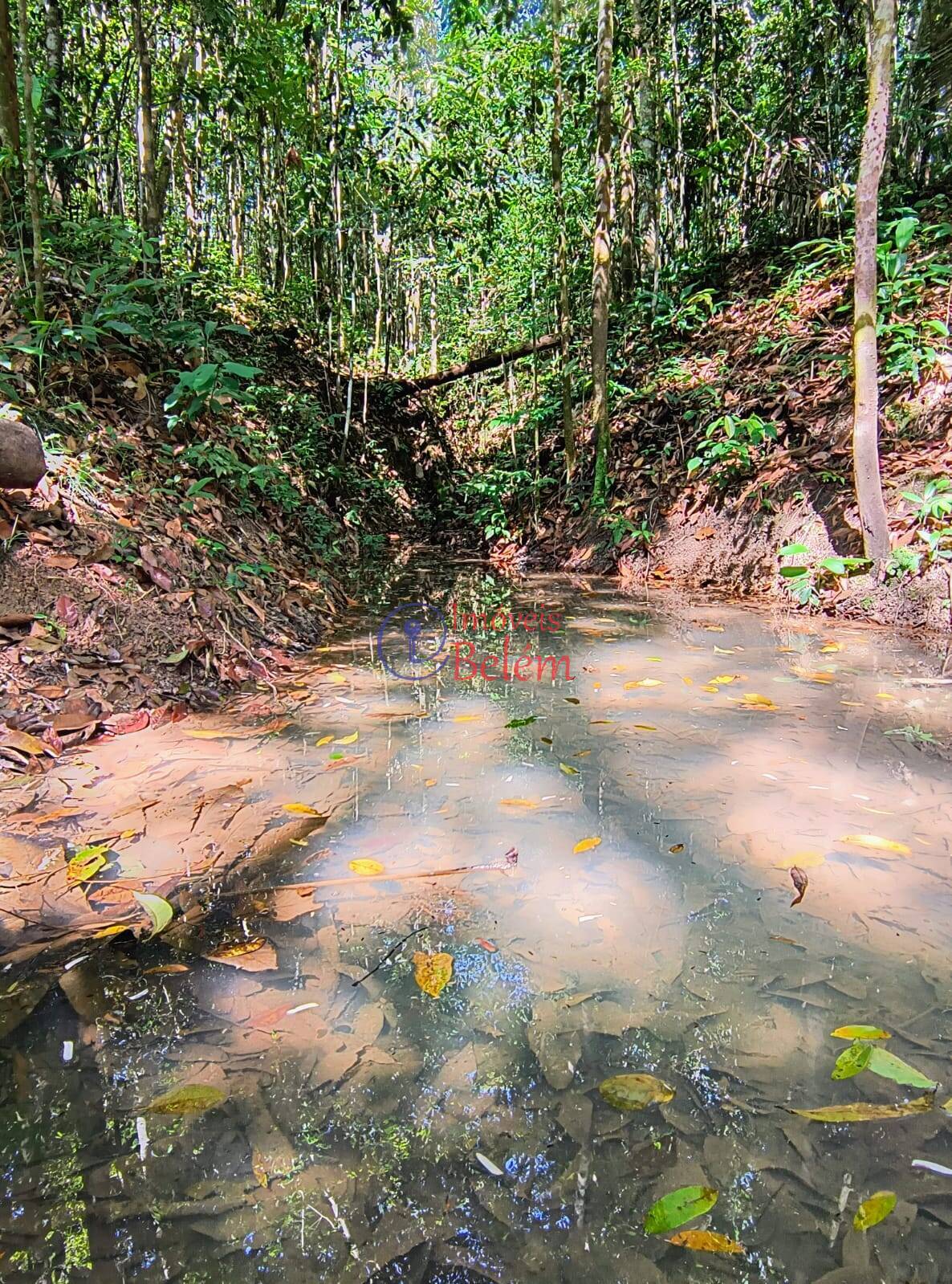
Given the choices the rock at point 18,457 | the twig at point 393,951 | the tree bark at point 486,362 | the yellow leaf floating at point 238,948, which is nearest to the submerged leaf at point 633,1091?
the twig at point 393,951

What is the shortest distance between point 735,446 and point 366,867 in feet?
21.9

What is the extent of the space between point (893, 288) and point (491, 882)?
25.1 feet

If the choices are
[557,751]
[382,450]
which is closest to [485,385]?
[382,450]

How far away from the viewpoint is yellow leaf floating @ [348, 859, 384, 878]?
6.33 ft

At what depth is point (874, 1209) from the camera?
105cm

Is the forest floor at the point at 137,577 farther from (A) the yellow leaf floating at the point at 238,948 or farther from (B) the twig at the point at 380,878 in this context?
(A) the yellow leaf floating at the point at 238,948

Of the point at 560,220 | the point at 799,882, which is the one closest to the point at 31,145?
the point at 799,882

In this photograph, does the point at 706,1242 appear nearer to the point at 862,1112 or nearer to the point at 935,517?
the point at 862,1112

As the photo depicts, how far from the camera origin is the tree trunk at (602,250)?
7383mm

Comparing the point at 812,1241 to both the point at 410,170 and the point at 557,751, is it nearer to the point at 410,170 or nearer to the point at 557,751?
the point at 557,751

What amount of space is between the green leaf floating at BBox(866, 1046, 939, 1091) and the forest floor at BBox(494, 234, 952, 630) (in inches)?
175

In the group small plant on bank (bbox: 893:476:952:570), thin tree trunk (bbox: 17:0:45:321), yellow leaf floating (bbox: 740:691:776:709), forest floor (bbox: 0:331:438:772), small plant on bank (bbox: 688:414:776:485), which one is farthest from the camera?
small plant on bank (bbox: 688:414:776:485)

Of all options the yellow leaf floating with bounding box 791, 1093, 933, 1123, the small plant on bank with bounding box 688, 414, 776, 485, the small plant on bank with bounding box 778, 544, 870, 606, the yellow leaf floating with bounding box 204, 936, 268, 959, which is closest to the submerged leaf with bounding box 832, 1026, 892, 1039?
the yellow leaf floating with bounding box 791, 1093, 933, 1123
